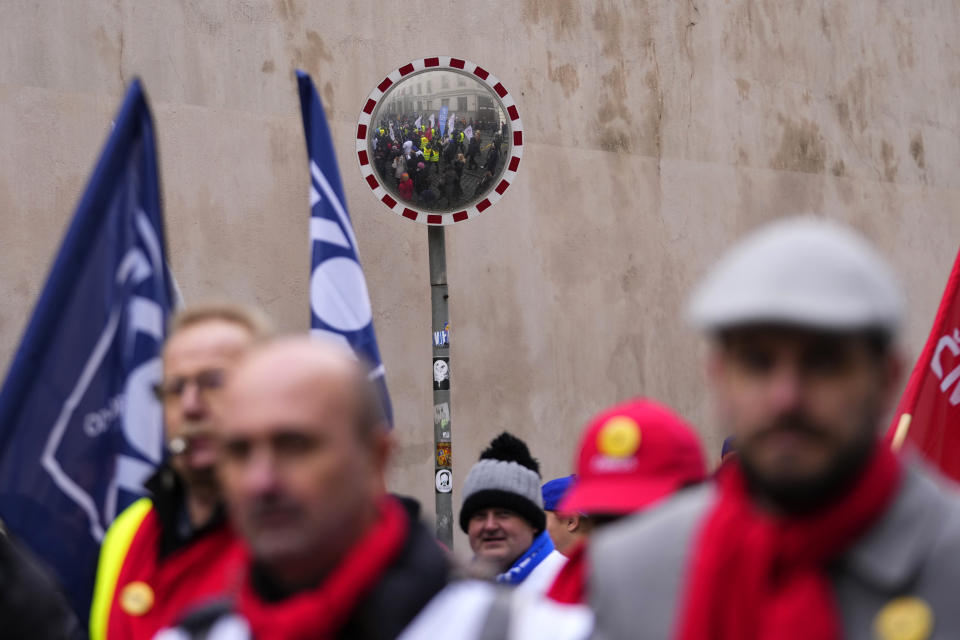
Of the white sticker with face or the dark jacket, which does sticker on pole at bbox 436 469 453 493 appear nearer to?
the white sticker with face

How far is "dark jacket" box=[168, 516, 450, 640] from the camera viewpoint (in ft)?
6.02

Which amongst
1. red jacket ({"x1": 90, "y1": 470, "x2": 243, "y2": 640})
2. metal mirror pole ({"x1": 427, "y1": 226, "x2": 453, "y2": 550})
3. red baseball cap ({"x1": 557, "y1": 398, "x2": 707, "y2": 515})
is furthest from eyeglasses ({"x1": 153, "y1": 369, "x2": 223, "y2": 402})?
metal mirror pole ({"x1": 427, "y1": 226, "x2": 453, "y2": 550})

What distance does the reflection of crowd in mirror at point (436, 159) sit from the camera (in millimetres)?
6406

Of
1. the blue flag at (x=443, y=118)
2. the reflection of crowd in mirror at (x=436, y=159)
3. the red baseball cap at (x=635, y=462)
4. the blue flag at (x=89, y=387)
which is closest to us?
the red baseball cap at (x=635, y=462)

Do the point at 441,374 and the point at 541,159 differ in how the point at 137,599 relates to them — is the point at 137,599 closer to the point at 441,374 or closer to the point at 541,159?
the point at 441,374

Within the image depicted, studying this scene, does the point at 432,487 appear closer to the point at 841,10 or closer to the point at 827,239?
the point at 841,10

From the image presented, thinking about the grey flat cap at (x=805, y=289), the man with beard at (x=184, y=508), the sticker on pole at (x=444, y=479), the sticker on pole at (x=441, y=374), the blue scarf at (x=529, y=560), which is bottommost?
the sticker on pole at (x=444, y=479)

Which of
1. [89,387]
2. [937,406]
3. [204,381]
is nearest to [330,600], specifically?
[204,381]

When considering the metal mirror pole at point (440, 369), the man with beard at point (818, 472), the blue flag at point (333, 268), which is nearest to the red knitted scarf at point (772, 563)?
the man with beard at point (818, 472)

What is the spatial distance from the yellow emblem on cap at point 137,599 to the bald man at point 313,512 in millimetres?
888

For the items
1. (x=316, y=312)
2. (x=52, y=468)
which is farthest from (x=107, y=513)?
(x=316, y=312)

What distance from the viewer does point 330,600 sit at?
1819 mm

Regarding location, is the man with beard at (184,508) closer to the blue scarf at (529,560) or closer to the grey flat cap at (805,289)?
the grey flat cap at (805,289)

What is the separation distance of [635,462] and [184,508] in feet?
3.05
